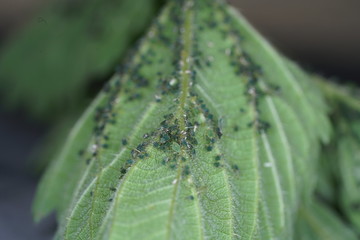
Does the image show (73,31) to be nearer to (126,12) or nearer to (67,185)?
(126,12)

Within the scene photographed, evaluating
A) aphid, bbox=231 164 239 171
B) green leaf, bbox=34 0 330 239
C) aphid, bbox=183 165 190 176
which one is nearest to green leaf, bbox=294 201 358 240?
green leaf, bbox=34 0 330 239

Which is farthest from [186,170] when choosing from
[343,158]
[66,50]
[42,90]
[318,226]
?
[42,90]

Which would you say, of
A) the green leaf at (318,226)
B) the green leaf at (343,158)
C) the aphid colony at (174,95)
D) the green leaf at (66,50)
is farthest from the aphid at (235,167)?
the green leaf at (66,50)

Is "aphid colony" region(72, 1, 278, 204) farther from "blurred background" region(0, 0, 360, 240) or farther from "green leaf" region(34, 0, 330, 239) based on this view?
"blurred background" region(0, 0, 360, 240)

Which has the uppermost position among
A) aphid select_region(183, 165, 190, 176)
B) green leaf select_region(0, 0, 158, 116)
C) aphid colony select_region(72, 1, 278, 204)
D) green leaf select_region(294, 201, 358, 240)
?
green leaf select_region(0, 0, 158, 116)

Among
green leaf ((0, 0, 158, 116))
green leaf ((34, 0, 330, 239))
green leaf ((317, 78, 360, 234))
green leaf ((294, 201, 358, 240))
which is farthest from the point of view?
green leaf ((0, 0, 158, 116))

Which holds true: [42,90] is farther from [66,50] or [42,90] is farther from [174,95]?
[174,95]
